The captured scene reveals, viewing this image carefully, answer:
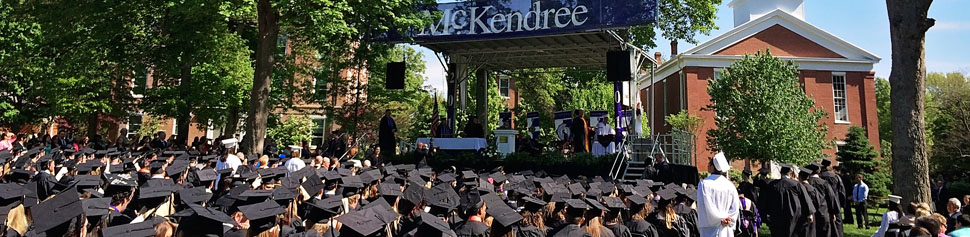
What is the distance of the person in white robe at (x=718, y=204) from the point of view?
5848 millimetres

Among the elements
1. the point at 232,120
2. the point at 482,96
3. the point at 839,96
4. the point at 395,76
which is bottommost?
the point at 232,120

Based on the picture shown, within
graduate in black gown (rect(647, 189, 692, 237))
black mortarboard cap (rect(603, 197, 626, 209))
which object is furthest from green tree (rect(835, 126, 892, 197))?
black mortarboard cap (rect(603, 197, 626, 209))

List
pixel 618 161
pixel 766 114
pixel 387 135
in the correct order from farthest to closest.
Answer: pixel 766 114, pixel 387 135, pixel 618 161

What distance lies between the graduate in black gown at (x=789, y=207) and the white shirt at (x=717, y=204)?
2.23 m

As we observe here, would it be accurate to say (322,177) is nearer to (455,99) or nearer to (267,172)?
(267,172)

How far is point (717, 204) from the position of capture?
5.88 metres

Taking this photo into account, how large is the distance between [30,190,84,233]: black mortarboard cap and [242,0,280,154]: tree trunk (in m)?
9.04

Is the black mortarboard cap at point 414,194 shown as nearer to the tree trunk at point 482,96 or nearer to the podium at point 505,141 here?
the podium at point 505,141

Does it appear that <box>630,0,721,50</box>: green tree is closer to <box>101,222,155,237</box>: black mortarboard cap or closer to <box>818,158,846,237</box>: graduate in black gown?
<box>818,158,846,237</box>: graduate in black gown

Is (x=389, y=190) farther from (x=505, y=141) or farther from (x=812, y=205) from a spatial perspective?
(x=505, y=141)

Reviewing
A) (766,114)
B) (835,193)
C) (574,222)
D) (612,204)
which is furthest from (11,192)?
(766,114)

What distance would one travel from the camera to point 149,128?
2814cm

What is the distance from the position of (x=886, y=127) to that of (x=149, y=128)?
167ft

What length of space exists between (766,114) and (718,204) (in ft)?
57.9
